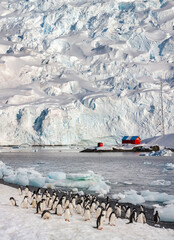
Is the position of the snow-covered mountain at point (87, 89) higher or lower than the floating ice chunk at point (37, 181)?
higher

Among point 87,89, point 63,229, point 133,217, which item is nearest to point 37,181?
point 133,217

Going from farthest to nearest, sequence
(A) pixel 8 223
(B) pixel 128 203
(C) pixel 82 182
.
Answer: (C) pixel 82 182 < (B) pixel 128 203 < (A) pixel 8 223

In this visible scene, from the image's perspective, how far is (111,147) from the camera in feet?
336

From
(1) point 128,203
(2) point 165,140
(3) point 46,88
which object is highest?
(3) point 46,88

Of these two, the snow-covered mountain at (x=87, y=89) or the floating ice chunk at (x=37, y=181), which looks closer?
the floating ice chunk at (x=37, y=181)

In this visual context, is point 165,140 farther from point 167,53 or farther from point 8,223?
point 167,53

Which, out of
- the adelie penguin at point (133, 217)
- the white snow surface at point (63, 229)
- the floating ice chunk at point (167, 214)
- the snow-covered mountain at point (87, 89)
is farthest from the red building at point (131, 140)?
the white snow surface at point (63, 229)

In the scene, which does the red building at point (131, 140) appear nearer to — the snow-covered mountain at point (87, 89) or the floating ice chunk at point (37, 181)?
the snow-covered mountain at point (87, 89)

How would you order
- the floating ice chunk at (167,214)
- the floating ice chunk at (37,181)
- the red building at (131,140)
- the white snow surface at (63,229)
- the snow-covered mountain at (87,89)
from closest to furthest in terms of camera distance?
the white snow surface at (63,229)
the floating ice chunk at (167,214)
the floating ice chunk at (37,181)
the snow-covered mountain at (87,89)
the red building at (131,140)

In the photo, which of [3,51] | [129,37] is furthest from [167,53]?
[3,51]

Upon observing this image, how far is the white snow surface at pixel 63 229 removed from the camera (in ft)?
33.5

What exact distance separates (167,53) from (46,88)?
83875mm

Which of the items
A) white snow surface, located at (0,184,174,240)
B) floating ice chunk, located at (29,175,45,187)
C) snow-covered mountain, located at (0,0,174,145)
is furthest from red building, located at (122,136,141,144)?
white snow surface, located at (0,184,174,240)

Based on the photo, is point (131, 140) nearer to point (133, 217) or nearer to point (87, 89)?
point (87, 89)
